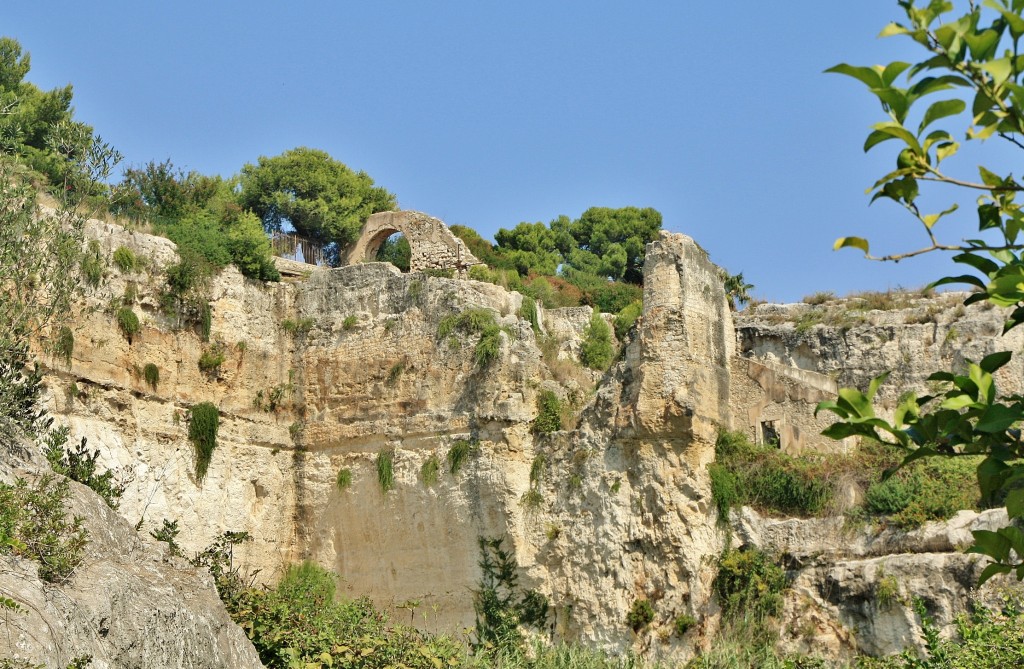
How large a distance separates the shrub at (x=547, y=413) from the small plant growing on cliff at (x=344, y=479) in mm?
3029

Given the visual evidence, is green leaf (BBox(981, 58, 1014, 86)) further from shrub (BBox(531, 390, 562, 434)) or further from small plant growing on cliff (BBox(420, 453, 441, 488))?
small plant growing on cliff (BBox(420, 453, 441, 488))

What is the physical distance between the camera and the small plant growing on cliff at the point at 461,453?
2067 cm

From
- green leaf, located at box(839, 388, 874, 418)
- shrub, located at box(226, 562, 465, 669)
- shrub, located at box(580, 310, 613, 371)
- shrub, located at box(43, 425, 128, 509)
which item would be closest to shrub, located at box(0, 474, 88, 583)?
shrub, located at box(43, 425, 128, 509)

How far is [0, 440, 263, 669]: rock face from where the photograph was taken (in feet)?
34.2

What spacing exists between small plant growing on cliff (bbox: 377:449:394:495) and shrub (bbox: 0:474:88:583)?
8451 mm

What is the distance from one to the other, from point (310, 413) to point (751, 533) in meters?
7.32

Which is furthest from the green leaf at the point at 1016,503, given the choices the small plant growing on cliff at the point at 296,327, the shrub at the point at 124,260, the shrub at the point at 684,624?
the small plant growing on cliff at the point at 296,327

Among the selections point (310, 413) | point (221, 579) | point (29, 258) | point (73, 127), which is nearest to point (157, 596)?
point (221, 579)

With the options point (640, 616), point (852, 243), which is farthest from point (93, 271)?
point (852, 243)

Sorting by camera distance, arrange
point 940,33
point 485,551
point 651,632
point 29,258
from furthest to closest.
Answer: point 485,551, point 651,632, point 29,258, point 940,33

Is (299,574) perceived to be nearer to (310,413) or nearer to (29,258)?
(310,413)

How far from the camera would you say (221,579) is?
16.5m

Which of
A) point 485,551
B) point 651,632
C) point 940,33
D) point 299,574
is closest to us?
point 940,33

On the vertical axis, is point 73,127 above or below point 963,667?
above
